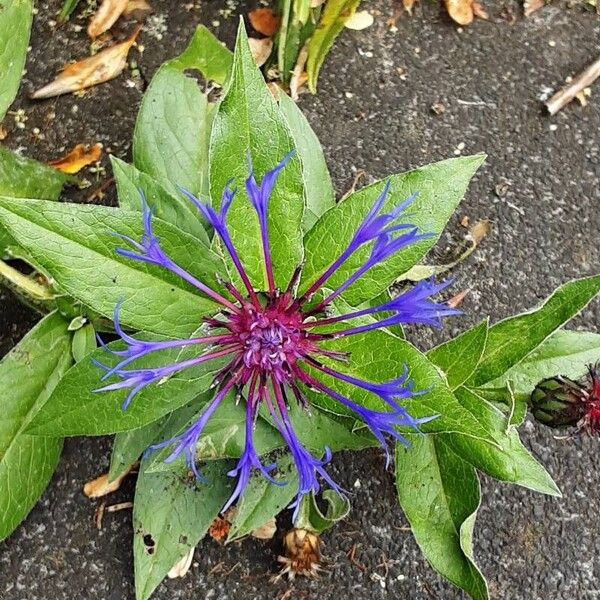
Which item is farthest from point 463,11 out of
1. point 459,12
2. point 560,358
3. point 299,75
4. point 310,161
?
point 560,358

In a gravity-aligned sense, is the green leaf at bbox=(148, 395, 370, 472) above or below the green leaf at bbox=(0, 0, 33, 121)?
below

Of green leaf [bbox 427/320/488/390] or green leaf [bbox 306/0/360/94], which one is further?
green leaf [bbox 306/0/360/94]

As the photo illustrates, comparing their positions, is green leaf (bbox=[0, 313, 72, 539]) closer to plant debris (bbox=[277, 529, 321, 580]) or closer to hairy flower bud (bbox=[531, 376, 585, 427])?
plant debris (bbox=[277, 529, 321, 580])

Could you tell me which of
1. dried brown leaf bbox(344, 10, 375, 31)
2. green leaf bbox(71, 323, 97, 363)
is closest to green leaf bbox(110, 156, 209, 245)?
green leaf bbox(71, 323, 97, 363)

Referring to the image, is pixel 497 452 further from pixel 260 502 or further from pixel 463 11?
pixel 463 11

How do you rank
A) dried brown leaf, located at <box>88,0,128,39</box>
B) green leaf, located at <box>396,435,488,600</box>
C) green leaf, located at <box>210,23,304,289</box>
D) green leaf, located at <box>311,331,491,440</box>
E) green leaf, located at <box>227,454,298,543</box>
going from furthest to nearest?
dried brown leaf, located at <box>88,0,128,39</box> → green leaf, located at <box>227,454,298,543</box> → green leaf, located at <box>396,435,488,600</box> → green leaf, located at <box>210,23,304,289</box> → green leaf, located at <box>311,331,491,440</box>

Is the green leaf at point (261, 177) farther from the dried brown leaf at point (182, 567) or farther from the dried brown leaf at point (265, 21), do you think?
the dried brown leaf at point (265, 21)

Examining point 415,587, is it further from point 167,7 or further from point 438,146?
point 167,7
